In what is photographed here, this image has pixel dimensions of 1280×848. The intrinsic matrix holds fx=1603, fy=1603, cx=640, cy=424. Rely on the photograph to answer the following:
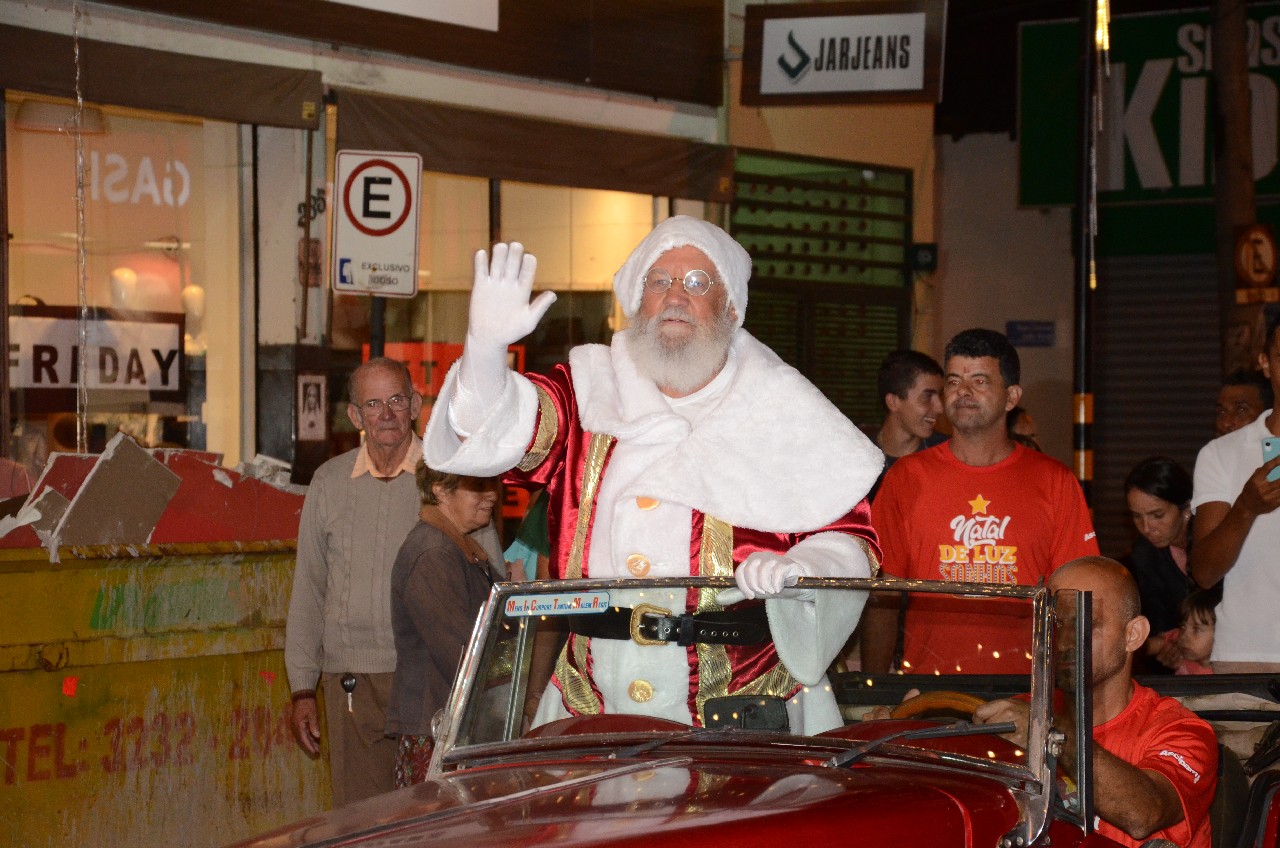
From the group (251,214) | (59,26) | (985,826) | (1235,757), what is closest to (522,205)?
(251,214)

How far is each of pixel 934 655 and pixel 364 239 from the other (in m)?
5.91

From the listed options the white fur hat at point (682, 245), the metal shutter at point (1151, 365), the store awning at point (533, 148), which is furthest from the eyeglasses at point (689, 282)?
the metal shutter at point (1151, 365)

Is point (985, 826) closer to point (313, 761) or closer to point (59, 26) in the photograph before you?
point (313, 761)

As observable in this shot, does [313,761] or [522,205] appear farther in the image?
[522,205]

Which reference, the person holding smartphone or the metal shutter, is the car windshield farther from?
the metal shutter

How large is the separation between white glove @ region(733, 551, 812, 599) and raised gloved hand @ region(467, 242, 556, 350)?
0.76m

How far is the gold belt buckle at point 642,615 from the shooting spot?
353 cm

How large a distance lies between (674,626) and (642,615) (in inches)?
3.0

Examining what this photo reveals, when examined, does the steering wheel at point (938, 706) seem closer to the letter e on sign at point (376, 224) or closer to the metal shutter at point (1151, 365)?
the letter e on sign at point (376, 224)

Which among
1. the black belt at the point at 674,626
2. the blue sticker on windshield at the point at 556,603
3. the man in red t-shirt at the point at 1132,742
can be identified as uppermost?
the blue sticker on windshield at the point at 556,603

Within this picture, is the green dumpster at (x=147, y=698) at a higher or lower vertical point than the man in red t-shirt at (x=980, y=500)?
lower

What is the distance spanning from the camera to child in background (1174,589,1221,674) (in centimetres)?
607

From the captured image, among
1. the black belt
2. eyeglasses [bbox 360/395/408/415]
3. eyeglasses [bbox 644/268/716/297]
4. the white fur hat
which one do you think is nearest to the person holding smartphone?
the white fur hat

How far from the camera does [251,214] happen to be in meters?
11.0
